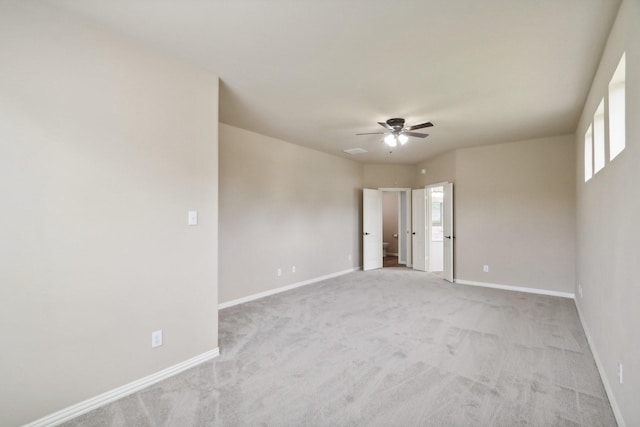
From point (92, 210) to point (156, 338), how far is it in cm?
112

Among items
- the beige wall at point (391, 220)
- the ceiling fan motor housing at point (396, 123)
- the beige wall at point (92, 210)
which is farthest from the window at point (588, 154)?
the beige wall at point (391, 220)

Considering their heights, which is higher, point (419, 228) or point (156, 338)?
point (419, 228)

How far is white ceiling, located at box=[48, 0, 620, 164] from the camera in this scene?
76.8 inches

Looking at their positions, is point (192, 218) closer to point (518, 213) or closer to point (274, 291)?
point (274, 291)

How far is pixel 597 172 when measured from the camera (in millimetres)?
2809

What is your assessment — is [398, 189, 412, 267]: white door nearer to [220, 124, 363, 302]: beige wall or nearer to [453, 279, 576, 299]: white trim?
Result: [220, 124, 363, 302]: beige wall

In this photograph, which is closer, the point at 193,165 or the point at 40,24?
the point at 40,24

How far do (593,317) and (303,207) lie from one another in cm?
433

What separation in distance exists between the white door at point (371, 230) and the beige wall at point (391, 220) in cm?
269

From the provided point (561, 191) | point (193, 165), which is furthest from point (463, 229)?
point (193, 165)

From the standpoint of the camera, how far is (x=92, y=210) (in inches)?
83.0

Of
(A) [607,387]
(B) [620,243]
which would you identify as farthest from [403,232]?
(B) [620,243]

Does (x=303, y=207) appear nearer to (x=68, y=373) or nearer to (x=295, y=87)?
(x=295, y=87)

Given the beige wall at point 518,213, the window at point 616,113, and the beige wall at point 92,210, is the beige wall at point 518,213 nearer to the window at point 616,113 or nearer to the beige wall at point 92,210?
the window at point 616,113
